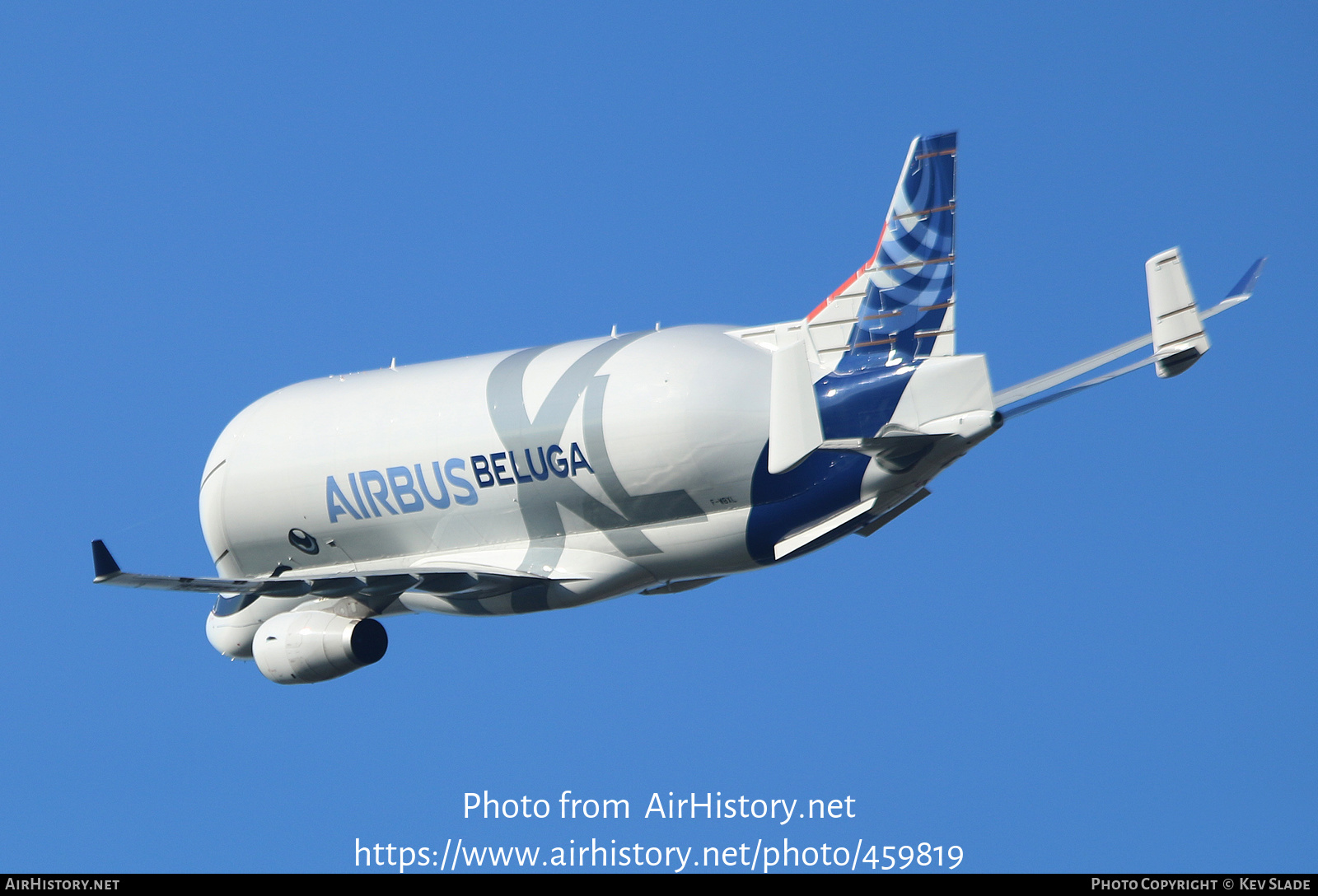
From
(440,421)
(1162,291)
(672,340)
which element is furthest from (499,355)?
(1162,291)

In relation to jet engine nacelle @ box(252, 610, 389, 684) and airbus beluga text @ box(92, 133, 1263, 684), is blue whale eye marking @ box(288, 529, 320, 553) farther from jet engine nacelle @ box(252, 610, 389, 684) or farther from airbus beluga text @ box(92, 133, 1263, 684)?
jet engine nacelle @ box(252, 610, 389, 684)

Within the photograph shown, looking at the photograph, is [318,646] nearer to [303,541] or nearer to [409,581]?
[303,541]

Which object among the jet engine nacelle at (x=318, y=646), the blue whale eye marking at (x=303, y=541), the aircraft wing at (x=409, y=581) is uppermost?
the blue whale eye marking at (x=303, y=541)

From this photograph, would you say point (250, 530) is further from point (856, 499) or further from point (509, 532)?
point (856, 499)

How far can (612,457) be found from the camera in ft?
136

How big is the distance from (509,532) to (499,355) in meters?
4.26

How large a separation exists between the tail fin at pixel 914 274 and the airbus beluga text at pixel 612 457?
43mm

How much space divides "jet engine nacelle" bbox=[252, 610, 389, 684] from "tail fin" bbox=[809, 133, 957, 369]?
13.2 meters

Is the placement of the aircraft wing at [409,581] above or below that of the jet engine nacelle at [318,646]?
above

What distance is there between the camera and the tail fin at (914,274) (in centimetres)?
4012

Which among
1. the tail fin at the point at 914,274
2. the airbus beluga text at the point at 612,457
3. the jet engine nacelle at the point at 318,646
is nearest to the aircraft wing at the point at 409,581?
the airbus beluga text at the point at 612,457

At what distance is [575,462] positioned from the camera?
41.9m

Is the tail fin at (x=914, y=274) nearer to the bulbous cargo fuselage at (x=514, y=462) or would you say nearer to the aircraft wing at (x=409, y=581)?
the bulbous cargo fuselage at (x=514, y=462)

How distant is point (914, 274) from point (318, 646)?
53.6 ft
